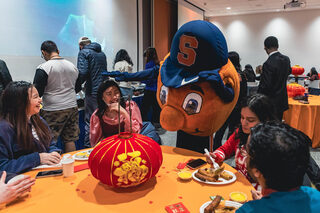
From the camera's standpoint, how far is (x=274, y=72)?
10.0 feet

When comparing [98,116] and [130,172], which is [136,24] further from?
[130,172]

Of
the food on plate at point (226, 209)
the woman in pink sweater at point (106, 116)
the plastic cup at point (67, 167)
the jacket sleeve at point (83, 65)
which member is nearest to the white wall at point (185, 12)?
the jacket sleeve at point (83, 65)

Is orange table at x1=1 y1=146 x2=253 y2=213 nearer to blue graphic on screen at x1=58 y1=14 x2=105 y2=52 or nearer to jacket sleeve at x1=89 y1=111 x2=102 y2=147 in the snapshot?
jacket sleeve at x1=89 y1=111 x2=102 y2=147

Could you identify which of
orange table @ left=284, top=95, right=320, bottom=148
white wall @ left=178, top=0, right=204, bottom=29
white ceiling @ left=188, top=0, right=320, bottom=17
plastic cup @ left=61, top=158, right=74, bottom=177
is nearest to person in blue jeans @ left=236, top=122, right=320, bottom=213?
plastic cup @ left=61, top=158, right=74, bottom=177

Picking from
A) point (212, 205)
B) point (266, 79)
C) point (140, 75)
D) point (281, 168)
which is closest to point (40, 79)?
point (140, 75)

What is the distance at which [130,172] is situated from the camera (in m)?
1.19

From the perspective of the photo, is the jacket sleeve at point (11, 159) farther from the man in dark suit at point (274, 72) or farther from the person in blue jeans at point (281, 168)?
the man in dark suit at point (274, 72)

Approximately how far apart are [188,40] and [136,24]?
413 cm

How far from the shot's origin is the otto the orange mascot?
1705 mm

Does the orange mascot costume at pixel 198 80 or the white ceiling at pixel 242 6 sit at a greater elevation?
the white ceiling at pixel 242 6

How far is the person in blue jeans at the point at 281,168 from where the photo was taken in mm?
780

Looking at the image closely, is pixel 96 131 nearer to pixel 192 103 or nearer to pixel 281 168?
pixel 192 103

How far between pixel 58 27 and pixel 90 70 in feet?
3.36

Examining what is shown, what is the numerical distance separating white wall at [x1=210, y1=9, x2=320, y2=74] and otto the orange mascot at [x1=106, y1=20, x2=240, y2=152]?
896cm
